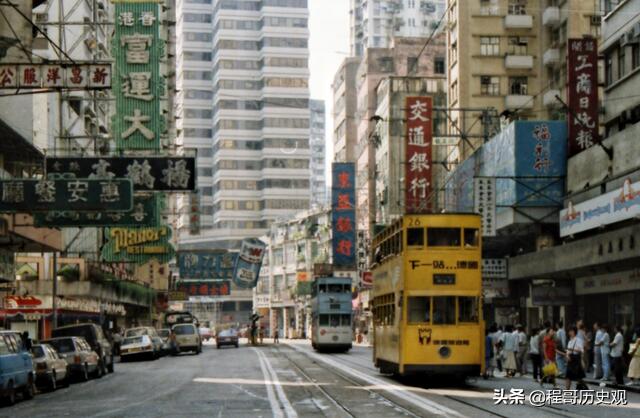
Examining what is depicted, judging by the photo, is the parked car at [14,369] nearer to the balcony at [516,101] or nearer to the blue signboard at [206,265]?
the balcony at [516,101]

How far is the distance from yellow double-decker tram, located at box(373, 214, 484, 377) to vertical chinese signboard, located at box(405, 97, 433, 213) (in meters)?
31.0

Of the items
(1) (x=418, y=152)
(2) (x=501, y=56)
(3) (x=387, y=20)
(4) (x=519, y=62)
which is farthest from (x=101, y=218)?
(3) (x=387, y=20)

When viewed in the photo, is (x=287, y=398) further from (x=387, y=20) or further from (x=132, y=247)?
(x=387, y=20)

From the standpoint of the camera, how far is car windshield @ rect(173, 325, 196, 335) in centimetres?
6806

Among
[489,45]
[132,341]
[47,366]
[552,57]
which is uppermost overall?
[489,45]

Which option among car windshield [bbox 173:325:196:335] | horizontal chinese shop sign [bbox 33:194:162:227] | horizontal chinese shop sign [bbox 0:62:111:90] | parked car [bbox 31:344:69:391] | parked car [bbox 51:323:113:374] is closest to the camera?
horizontal chinese shop sign [bbox 0:62:111:90]

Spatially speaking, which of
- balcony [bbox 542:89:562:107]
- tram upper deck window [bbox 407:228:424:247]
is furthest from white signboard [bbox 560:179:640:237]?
balcony [bbox 542:89:562:107]

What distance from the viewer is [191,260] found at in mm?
84312

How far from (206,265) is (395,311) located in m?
56.0

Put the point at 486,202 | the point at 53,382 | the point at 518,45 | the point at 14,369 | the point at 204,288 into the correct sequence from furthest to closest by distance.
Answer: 1. the point at 204,288
2. the point at 518,45
3. the point at 486,202
4. the point at 53,382
5. the point at 14,369

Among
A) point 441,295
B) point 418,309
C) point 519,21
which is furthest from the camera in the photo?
point 519,21

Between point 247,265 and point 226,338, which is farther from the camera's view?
point 247,265

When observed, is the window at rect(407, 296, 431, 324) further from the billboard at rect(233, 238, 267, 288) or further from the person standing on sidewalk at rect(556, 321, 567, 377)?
the billboard at rect(233, 238, 267, 288)

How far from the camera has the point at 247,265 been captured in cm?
8425
